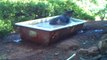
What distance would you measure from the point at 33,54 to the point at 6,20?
3120 mm

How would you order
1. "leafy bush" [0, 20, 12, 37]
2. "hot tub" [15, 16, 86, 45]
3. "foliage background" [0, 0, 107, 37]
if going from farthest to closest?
"foliage background" [0, 0, 107, 37] → "leafy bush" [0, 20, 12, 37] → "hot tub" [15, 16, 86, 45]

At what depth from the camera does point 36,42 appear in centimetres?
764

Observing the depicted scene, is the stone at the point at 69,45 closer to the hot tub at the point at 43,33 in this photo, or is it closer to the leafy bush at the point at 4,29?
the hot tub at the point at 43,33

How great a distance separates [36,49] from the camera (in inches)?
288

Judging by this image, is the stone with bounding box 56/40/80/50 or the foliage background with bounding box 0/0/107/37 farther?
the foliage background with bounding box 0/0/107/37

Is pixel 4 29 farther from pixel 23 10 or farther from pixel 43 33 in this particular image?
pixel 23 10

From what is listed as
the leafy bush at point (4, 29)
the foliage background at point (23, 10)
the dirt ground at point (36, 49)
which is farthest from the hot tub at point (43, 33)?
the foliage background at point (23, 10)

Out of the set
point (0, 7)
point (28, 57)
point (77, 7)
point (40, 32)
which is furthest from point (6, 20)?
point (77, 7)

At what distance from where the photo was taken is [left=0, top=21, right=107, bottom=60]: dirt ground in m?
6.64

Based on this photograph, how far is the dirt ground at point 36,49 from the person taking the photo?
21.8ft

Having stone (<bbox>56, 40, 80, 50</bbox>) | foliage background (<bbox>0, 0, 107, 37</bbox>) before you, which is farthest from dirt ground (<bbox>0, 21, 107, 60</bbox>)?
foliage background (<bbox>0, 0, 107, 37</bbox>)

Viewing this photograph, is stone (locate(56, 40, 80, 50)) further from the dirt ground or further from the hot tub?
the hot tub

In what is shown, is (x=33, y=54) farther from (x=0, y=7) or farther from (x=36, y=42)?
(x=0, y=7)

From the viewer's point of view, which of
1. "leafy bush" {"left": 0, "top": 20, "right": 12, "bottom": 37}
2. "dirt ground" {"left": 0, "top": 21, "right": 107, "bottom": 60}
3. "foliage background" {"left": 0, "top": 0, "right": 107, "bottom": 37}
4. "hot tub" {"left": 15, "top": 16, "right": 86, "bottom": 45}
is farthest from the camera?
"foliage background" {"left": 0, "top": 0, "right": 107, "bottom": 37}
